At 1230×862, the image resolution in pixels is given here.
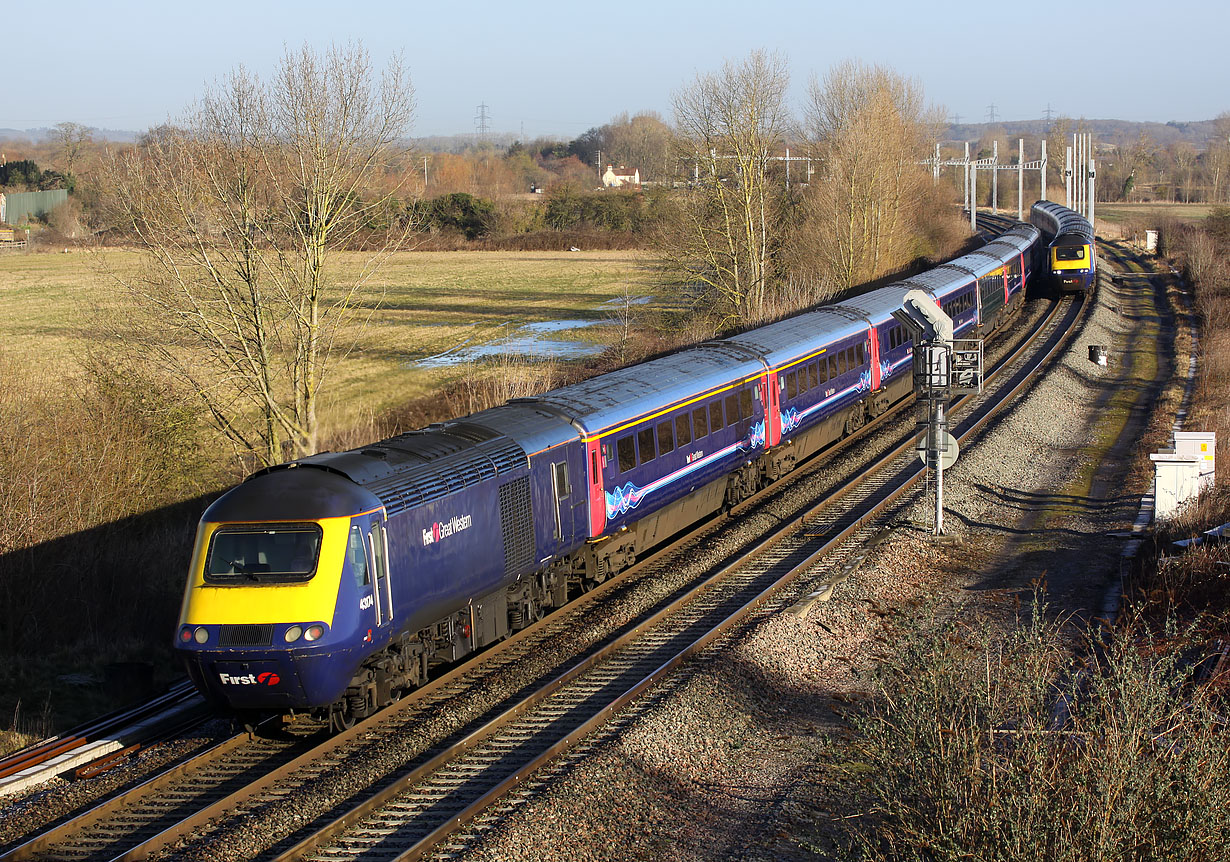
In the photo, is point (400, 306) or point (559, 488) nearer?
point (559, 488)

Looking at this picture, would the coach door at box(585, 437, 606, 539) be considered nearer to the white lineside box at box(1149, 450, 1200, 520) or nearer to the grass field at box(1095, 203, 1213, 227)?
the white lineside box at box(1149, 450, 1200, 520)

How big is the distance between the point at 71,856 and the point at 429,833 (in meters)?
3.00

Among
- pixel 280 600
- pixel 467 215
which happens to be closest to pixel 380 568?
pixel 280 600

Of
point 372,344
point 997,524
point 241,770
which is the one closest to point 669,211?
point 372,344

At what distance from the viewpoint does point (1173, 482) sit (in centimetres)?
1769

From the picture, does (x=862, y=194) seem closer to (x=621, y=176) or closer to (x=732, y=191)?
Result: (x=732, y=191)

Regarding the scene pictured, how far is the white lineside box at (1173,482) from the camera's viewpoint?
1761 cm

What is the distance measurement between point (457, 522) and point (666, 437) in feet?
17.8

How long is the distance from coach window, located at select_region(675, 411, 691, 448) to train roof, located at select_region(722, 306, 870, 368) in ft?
12.0

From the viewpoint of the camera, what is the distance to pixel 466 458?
12469mm

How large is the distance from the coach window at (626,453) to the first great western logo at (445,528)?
3718 millimetres

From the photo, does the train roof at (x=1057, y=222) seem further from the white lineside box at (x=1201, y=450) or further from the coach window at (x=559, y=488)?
the coach window at (x=559, y=488)

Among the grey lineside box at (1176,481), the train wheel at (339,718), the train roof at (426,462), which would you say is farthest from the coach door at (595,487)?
the grey lineside box at (1176,481)

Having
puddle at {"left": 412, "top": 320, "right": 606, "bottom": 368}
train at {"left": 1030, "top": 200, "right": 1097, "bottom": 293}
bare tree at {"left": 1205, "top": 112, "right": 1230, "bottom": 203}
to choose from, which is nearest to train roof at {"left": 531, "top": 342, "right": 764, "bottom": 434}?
puddle at {"left": 412, "top": 320, "right": 606, "bottom": 368}
